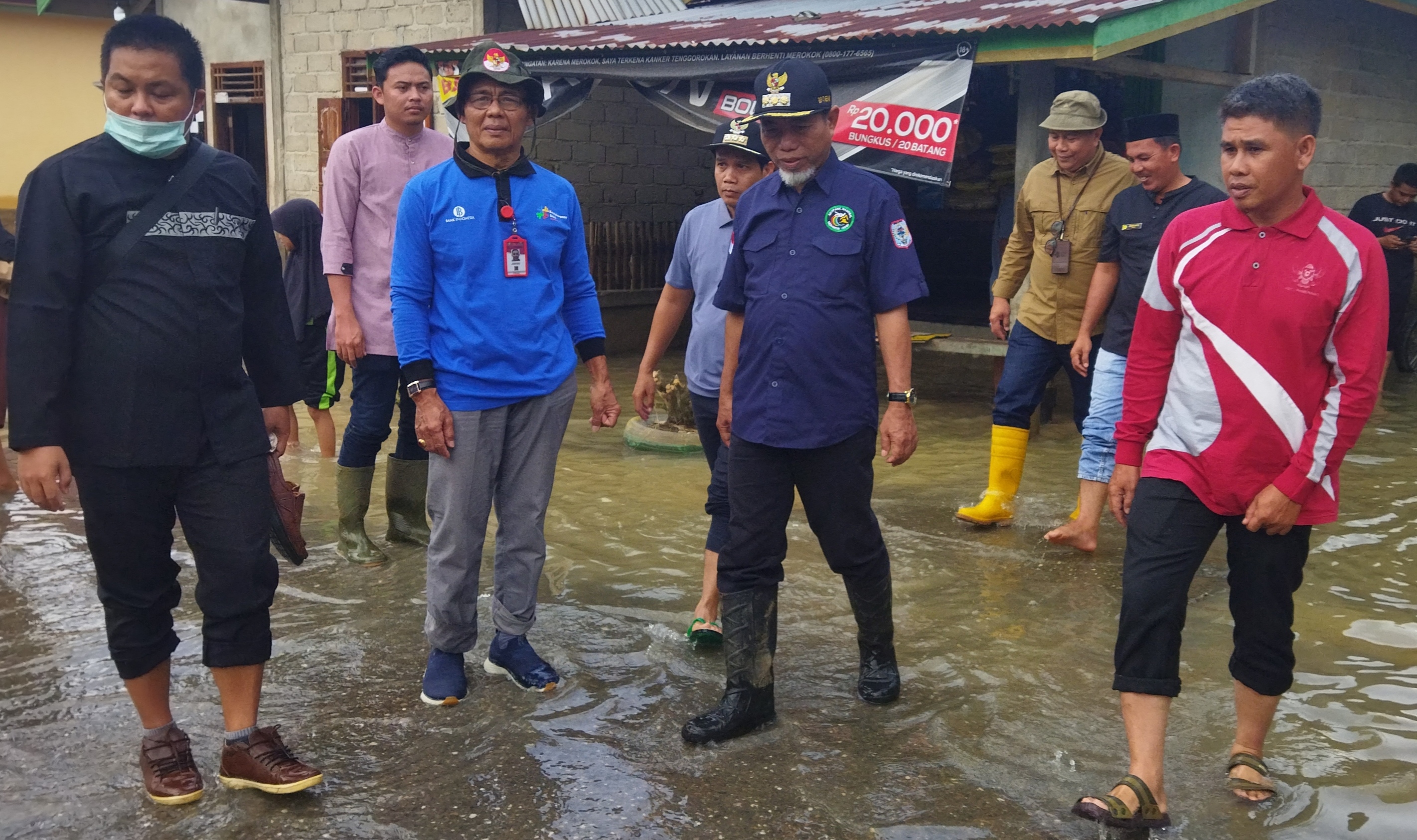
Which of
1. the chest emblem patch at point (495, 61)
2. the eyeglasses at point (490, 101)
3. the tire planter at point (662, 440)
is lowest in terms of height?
the tire planter at point (662, 440)

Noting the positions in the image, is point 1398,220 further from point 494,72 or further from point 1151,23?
point 494,72

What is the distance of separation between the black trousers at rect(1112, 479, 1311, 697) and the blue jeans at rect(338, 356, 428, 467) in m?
3.14

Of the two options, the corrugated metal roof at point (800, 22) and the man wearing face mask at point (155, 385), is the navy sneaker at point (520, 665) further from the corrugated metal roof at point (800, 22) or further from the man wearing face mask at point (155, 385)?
the corrugated metal roof at point (800, 22)

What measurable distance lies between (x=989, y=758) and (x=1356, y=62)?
32.9 ft

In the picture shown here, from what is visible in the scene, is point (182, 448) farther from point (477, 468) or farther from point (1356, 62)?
point (1356, 62)

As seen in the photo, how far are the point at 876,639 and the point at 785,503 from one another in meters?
0.59

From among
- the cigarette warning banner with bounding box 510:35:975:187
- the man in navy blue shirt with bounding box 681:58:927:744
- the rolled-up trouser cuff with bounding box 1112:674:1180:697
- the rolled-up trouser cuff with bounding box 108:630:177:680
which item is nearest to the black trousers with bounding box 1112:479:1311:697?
the rolled-up trouser cuff with bounding box 1112:674:1180:697

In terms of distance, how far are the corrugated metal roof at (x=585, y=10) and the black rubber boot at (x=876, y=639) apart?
9.42m

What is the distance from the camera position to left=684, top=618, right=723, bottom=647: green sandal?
462cm

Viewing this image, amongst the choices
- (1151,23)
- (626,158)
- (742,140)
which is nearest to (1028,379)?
(742,140)

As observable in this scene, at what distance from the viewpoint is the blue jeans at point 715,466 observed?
444 centimetres

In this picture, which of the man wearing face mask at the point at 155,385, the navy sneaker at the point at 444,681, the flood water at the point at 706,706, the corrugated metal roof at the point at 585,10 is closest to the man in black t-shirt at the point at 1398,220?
the flood water at the point at 706,706

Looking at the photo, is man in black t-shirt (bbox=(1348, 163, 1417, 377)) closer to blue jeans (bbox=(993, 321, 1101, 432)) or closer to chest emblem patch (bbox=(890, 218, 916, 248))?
blue jeans (bbox=(993, 321, 1101, 432))

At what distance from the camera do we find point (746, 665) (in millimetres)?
3891
